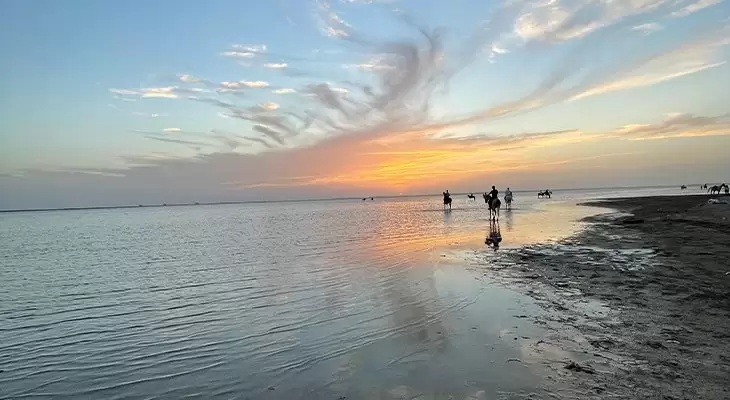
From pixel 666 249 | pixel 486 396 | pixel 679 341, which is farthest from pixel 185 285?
pixel 666 249

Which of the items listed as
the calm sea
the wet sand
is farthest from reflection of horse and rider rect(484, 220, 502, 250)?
the calm sea

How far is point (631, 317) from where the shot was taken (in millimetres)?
8633

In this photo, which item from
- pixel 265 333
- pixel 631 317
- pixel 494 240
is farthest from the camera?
pixel 494 240

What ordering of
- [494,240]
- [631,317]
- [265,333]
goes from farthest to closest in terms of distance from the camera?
[494,240] → [265,333] → [631,317]

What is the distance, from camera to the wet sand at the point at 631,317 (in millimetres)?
5633

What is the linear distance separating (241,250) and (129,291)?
10725mm

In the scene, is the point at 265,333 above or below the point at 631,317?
below

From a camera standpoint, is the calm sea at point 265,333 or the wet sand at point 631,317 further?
the calm sea at point 265,333

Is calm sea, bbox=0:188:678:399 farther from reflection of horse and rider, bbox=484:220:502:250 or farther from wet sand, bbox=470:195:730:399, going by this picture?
reflection of horse and rider, bbox=484:220:502:250

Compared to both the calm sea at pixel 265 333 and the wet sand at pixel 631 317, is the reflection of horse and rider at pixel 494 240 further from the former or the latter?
the calm sea at pixel 265 333

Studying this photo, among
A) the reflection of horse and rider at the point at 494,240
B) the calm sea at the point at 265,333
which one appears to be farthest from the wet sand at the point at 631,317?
the reflection of horse and rider at the point at 494,240

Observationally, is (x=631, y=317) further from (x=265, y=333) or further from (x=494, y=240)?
(x=494, y=240)

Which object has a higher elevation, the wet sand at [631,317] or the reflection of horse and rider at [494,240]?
the wet sand at [631,317]

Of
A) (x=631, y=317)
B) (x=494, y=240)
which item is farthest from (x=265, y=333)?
(x=494, y=240)
